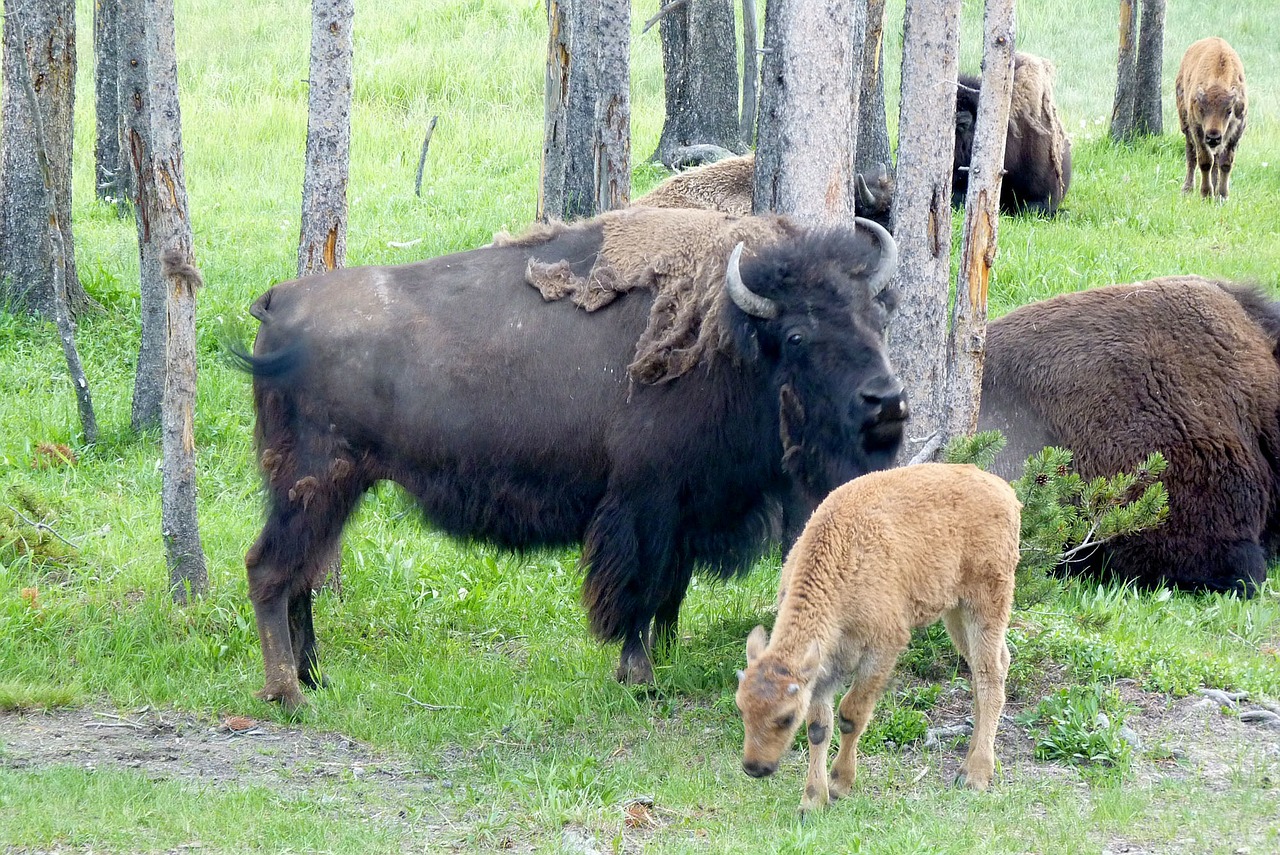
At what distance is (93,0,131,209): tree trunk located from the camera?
47.3 ft

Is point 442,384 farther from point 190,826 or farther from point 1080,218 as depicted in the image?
point 1080,218

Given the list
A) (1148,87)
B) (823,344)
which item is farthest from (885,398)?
(1148,87)

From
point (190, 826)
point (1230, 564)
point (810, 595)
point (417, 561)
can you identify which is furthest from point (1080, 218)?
point (190, 826)

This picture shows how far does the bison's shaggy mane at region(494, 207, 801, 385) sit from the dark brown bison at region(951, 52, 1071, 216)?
812 centimetres

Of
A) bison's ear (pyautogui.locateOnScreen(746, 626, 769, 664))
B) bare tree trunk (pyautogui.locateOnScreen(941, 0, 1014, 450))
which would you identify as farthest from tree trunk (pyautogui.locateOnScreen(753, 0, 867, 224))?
bison's ear (pyautogui.locateOnScreen(746, 626, 769, 664))

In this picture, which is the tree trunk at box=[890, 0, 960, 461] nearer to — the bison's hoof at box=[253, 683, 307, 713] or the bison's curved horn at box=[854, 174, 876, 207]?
the bison's hoof at box=[253, 683, 307, 713]

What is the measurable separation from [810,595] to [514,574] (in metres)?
3.52

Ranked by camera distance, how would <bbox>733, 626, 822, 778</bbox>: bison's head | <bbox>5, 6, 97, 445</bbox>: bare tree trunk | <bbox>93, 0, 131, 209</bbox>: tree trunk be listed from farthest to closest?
<bbox>93, 0, 131, 209</bbox>: tree trunk
<bbox>5, 6, 97, 445</bbox>: bare tree trunk
<bbox>733, 626, 822, 778</bbox>: bison's head

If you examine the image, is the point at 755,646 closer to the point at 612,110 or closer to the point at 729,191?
the point at 612,110

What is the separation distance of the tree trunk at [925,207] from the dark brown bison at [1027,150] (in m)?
7.50

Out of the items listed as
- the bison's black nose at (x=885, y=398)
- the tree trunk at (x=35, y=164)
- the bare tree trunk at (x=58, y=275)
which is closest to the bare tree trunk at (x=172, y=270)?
the bare tree trunk at (x=58, y=275)

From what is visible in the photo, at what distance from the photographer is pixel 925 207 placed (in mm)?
6352

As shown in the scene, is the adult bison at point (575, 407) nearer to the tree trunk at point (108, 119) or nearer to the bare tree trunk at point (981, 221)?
the bare tree trunk at point (981, 221)

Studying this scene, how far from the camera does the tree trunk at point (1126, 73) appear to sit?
16438mm
